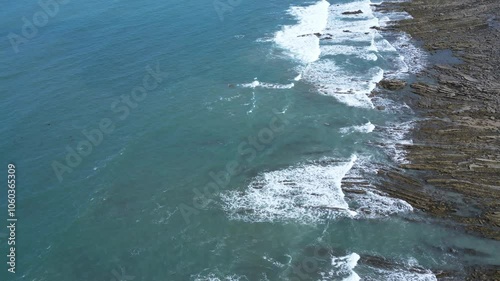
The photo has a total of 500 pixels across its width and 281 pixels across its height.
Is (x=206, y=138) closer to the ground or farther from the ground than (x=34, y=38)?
closer to the ground

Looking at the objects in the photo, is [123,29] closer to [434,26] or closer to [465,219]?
[434,26]

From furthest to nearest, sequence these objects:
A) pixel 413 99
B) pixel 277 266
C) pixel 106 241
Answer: pixel 413 99 → pixel 106 241 → pixel 277 266

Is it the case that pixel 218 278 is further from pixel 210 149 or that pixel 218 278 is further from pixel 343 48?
pixel 343 48

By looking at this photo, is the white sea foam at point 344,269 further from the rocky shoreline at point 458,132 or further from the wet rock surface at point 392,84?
the wet rock surface at point 392,84

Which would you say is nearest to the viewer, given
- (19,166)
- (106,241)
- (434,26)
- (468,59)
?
(106,241)

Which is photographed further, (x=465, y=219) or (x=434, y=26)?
(x=434, y=26)

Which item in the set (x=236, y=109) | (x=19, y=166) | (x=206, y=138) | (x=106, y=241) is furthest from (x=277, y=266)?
(x=19, y=166)
